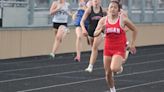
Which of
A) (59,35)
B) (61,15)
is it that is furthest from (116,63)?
(61,15)

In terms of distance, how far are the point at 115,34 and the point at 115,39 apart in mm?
98

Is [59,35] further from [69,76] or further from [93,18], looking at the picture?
[69,76]

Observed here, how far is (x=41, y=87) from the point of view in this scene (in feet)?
39.6

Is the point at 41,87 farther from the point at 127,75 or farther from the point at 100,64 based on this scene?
the point at 100,64

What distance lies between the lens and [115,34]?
10.5 meters

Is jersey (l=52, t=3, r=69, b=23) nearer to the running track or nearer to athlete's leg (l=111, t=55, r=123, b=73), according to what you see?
the running track

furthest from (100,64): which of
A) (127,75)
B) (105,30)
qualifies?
(105,30)

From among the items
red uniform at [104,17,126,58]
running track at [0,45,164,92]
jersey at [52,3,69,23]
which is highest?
red uniform at [104,17,126,58]

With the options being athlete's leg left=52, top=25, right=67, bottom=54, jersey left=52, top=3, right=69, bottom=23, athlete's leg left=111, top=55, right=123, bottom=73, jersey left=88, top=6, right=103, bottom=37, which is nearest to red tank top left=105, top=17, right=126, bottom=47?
athlete's leg left=111, top=55, right=123, bottom=73

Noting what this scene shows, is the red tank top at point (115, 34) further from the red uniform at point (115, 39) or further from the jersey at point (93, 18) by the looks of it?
the jersey at point (93, 18)

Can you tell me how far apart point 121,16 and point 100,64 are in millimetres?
7584

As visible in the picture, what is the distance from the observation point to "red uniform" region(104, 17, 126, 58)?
1053 cm

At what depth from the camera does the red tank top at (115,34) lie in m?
10.5

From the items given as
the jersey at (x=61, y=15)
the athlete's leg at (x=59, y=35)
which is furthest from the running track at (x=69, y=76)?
the jersey at (x=61, y=15)
